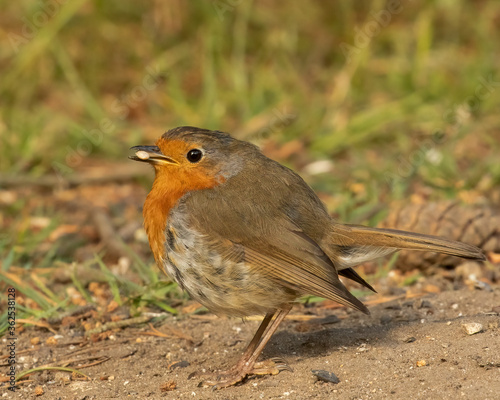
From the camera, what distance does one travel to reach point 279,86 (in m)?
8.22

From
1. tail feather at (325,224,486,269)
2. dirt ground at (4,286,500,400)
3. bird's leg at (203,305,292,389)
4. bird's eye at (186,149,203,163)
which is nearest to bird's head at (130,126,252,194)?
bird's eye at (186,149,203,163)

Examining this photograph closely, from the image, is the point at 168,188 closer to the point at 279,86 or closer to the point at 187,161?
the point at 187,161

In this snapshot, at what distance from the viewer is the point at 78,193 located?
6.96 metres

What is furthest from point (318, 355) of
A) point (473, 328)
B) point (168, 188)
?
point (168, 188)

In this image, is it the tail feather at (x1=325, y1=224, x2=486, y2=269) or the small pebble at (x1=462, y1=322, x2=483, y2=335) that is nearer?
the tail feather at (x1=325, y1=224, x2=486, y2=269)

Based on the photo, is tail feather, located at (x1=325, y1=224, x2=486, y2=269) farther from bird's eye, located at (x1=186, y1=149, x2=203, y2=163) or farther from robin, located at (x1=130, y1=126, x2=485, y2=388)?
bird's eye, located at (x1=186, y1=149, x2=203, y2=163)

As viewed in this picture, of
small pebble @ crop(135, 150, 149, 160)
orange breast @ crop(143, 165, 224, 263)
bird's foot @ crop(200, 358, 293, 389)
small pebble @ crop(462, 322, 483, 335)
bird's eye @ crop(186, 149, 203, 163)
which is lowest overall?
bird's foot @ crop(200, 358, 293, 389)

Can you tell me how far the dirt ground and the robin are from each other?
0.71 feet

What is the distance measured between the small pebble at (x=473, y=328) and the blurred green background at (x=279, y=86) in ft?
7.39

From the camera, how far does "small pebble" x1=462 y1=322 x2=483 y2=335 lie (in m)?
3.85

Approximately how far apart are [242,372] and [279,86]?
16.1ft

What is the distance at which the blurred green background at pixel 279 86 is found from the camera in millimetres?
6934

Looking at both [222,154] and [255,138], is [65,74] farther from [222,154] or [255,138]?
[222,154]

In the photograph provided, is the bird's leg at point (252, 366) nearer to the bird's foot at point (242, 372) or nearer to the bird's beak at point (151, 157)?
the bird's foot at point (242, 372)
